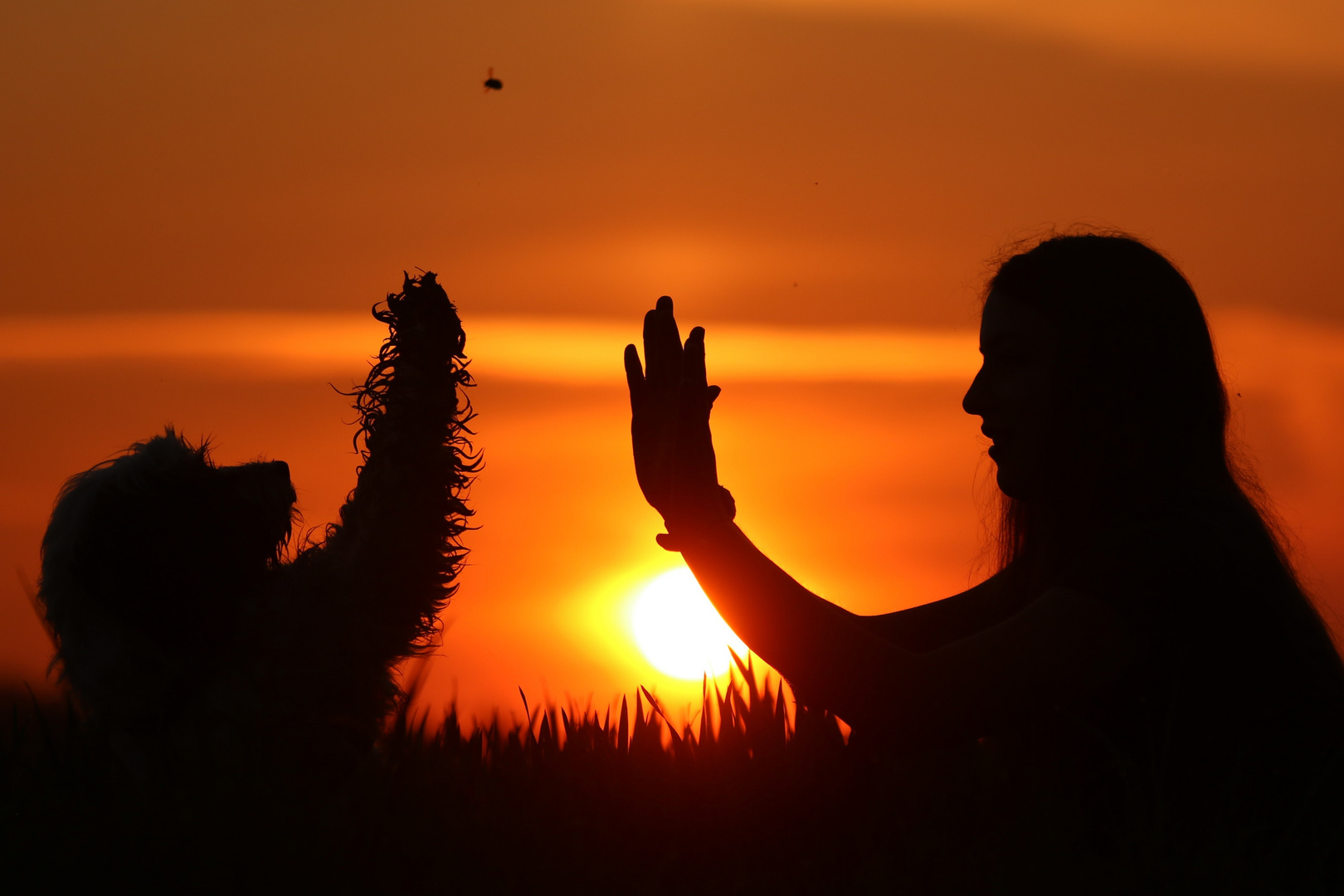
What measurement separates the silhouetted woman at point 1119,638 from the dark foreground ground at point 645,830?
0.11 meters

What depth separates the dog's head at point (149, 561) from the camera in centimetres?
364

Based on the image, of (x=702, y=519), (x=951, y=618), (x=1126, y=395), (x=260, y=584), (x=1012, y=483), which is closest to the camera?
(x=702, y=519)

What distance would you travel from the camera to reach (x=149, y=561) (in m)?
3.67

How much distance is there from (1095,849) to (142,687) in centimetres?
283

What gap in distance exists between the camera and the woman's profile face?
3.42 metres

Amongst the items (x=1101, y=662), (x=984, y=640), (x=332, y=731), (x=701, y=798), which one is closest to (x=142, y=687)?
(x=332, y=731)

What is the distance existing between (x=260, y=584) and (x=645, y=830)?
62.5 inches

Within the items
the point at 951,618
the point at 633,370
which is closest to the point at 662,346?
the point at 633,370

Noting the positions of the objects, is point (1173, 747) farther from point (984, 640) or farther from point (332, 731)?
point (332, 731)

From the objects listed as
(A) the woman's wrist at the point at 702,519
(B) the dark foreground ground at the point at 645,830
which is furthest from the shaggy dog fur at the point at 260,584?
(A) the woman's wrist at the point at 702,519

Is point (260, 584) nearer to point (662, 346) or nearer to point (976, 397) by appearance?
point (662, 346)

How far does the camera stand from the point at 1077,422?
11.0ft

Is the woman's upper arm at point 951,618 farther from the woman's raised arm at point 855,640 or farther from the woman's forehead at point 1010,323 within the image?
the woman's raised arm at point 855,640

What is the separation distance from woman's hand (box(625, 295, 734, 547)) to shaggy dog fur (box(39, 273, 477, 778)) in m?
1.20
